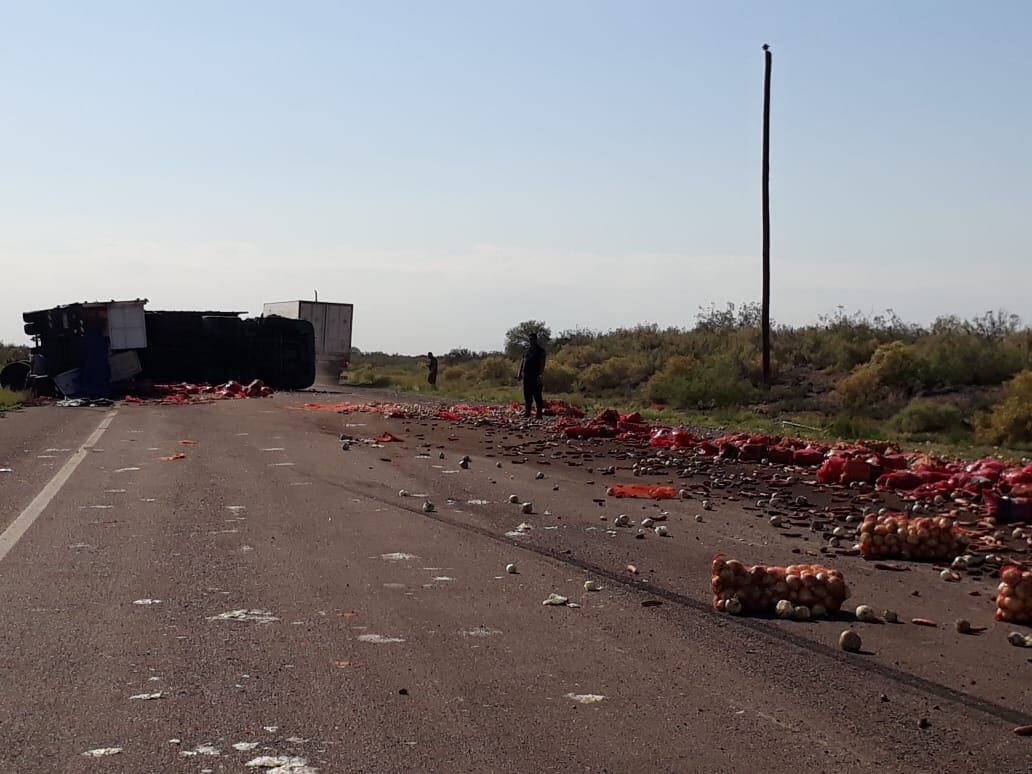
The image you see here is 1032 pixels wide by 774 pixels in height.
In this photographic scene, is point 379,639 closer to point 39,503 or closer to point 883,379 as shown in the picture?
point 39,503

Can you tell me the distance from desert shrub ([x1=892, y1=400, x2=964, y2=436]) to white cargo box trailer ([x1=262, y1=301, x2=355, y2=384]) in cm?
2698

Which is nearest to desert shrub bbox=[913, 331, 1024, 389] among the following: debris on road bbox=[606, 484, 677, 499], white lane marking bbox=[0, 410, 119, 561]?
debris on road bbox=[606, 484, 677, 499]

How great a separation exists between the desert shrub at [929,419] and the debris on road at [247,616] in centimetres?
1978

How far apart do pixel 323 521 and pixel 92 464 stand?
22.5 feet

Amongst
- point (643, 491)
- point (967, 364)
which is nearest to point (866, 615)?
point (643, 491)

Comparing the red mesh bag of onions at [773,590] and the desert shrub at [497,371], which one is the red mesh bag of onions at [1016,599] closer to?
the red mesh bag of onions at [773,590]

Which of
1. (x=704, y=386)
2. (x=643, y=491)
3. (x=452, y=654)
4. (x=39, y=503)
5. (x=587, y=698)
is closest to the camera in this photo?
(x=587, y=698)

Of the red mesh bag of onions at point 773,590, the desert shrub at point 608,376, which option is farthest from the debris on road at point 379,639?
the desert shrub at point 608,376

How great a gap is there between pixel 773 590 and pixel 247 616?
11.1ft

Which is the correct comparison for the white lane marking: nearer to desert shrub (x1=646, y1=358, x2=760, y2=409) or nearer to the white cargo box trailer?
desert shrub (x1=646, y1=358, x2=760, y2=409)

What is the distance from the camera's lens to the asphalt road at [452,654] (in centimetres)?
527

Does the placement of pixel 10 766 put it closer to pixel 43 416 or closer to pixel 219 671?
pixel 219 671

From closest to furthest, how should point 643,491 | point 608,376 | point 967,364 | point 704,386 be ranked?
point 643,491 < point 967,364 < point 704,386 < point 608,376

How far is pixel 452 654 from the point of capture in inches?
268
